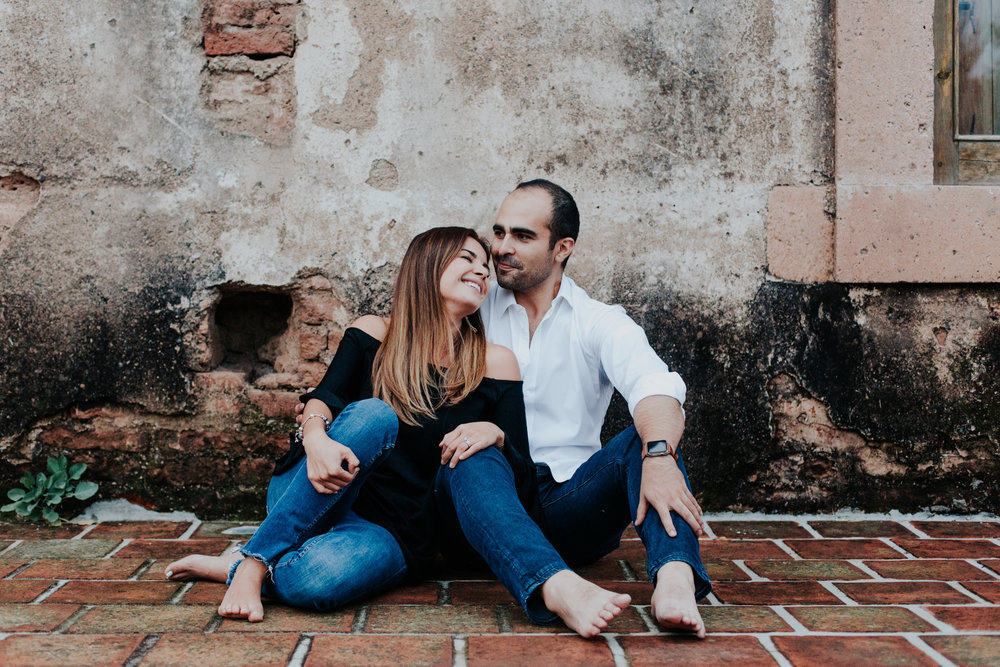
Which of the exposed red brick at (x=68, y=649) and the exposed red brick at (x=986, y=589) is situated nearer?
the exposed red brick at (x=68, y=649)

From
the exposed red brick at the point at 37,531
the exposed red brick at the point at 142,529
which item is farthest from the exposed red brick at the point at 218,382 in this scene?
the exposed red brick at the point at 37,531

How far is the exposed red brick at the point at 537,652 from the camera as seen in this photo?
1994 mm

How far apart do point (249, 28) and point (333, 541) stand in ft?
7.11

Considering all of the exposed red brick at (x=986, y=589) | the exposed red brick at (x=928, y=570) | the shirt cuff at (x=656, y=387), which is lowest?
the exposed red brick at (x=928, y=570)

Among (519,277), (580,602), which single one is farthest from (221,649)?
(519,277)

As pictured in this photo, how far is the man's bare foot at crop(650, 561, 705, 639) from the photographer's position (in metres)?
2.10

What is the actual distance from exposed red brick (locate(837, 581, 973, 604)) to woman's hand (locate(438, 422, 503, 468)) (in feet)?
3.75

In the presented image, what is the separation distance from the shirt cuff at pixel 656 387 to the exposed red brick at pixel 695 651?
0.65m

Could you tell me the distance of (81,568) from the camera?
2768mm

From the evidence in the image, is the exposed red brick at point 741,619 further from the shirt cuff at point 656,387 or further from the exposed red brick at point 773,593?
the shirt cuff at point 656,387

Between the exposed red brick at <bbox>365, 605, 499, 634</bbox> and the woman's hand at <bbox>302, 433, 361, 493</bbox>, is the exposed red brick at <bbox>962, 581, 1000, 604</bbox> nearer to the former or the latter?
the exposed red brick at <bbox>365, 605, 499, 634</bbox>

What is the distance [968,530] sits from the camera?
329 centimetres

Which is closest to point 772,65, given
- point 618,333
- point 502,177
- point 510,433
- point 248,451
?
point 502,177

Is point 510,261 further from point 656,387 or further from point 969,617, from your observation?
point 969,617
